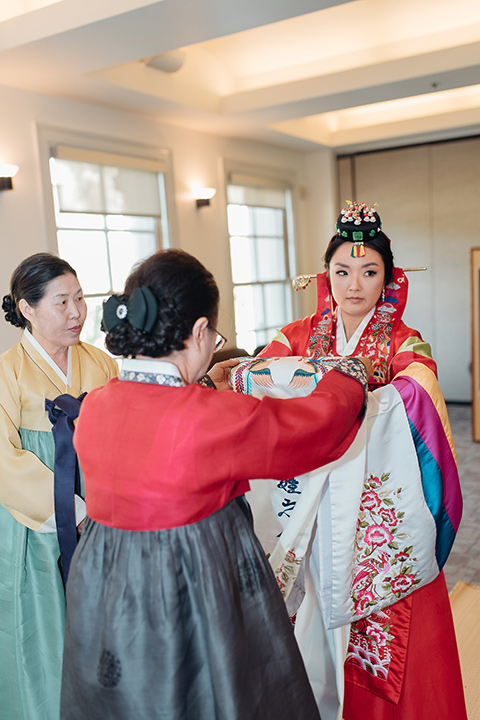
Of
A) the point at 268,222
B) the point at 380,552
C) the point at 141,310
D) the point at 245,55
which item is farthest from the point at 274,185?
the point at 141,310

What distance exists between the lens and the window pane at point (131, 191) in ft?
15.8

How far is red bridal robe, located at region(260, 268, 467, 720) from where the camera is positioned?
166 centimetres

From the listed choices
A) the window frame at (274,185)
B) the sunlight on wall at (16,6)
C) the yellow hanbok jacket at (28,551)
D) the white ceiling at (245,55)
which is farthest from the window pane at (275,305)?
the yellow hanbok jacket at (28,551)

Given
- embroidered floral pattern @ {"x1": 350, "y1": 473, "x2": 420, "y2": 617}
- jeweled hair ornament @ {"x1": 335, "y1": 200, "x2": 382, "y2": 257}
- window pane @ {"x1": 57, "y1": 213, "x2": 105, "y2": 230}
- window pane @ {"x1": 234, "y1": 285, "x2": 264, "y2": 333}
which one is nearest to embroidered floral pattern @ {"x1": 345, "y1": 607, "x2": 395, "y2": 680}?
embroidered floral pattern @ {"x1": 350, "y1": 473, "x2": 420, "y2": 617}

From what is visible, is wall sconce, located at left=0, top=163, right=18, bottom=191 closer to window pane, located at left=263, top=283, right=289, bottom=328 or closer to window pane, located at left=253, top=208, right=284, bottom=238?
window pane, located at left=253, top=208, right=284, bottom=238

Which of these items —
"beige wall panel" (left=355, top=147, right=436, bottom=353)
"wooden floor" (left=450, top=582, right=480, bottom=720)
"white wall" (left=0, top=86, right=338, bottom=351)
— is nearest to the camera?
"wooden floor" (left=450, top=582, right=480, bottom=720)

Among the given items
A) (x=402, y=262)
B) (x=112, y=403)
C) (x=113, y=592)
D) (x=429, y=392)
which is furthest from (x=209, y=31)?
(x=402, y=262)

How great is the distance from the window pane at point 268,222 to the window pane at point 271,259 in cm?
8

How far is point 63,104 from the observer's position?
4.39m

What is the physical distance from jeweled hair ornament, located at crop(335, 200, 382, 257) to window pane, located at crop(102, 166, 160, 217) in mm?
3395

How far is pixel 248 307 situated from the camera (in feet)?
21.3

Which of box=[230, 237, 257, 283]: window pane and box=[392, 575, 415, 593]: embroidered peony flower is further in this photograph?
box=[230, 237, 257, 283]: window pane

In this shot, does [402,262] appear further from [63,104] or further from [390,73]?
[63,104]

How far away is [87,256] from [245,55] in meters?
2.17
